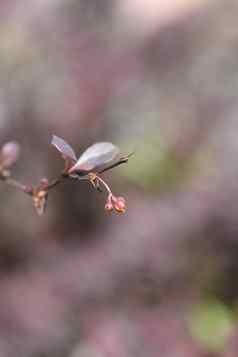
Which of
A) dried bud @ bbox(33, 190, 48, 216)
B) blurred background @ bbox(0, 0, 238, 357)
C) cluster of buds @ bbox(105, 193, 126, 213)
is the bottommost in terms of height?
blurred background @ bbox(0, 0, 238, 357)

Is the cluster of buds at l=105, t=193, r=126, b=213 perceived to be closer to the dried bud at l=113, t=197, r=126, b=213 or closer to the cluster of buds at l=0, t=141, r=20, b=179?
the dried bud at l=113, t=197, r=126, b=213

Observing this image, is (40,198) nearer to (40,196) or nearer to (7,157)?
(40,196)

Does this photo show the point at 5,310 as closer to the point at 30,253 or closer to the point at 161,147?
the point at 30,253

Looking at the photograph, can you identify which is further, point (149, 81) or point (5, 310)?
point (149, 81)

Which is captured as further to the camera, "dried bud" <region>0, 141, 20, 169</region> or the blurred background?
the blurred background

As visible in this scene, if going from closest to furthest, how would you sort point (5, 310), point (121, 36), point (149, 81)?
1. point (5, 310)
2. point (149, 81)
3. point (121, 36)

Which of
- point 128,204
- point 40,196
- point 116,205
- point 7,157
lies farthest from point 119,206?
point 128,204

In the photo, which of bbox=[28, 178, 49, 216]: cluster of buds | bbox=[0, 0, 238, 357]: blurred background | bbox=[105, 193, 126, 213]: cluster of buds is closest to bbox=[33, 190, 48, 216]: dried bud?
bbox=[28, 178, 49, 216]: cluster of buds

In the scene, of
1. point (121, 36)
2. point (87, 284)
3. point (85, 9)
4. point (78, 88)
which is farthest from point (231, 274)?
point (85, 9)
